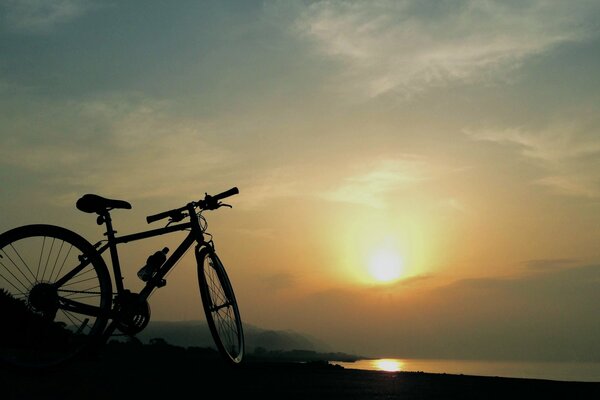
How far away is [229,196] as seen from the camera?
7.00 metres

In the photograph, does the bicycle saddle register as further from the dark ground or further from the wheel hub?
the dark ground

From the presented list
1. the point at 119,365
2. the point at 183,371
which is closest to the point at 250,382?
the point at 183,371

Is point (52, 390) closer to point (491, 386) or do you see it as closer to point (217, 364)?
point (217, 364)

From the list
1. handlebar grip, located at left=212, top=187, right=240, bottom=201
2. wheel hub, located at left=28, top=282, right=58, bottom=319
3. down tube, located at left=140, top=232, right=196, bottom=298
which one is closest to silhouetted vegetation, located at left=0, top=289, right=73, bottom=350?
wheel hub, located at left=28, top=282, right=58, bottom=319

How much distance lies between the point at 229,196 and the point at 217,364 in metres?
2.07

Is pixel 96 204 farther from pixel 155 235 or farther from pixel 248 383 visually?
pixel 248 383

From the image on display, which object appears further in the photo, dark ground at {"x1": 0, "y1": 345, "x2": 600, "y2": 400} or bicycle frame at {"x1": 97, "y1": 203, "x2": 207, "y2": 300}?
bicycle frame at {"x1": 97, "y1": 203, "x2": 207, "y2": 300}

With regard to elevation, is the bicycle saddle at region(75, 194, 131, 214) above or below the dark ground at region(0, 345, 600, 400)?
above

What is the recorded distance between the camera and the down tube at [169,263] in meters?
6.22

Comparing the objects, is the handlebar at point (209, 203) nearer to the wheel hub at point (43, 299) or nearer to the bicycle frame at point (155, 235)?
the bicycle frame at point (155, 235)

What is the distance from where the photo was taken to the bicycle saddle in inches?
234

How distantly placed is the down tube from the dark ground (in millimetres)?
826

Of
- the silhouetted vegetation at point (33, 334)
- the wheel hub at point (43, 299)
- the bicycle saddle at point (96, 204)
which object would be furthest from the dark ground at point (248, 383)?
the bicycle saddle at point (96, 204)

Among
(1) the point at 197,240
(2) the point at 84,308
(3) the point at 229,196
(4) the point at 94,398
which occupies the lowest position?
(4) the point at 94,398
